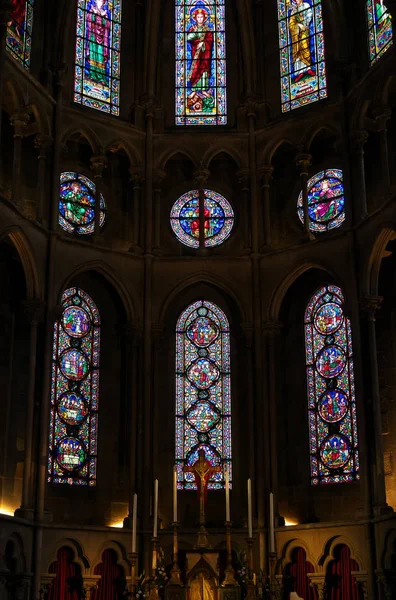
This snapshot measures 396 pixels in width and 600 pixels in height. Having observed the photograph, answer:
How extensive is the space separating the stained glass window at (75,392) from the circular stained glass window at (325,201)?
534 centimetres

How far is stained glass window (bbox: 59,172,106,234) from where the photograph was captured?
21812mm

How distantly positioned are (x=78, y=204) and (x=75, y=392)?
14.2 feet

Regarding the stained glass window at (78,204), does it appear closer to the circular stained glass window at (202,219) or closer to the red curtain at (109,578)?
the circular stained glass window at (202,219)

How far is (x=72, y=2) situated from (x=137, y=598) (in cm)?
1381

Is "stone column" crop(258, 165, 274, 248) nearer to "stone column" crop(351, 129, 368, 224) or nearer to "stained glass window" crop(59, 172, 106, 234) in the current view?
"stone column" crop(351, 129, 368, 224)

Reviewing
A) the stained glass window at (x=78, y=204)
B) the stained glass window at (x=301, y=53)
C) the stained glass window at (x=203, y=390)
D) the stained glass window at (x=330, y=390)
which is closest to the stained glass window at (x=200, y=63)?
the stained glass window at (x=301, y=53)

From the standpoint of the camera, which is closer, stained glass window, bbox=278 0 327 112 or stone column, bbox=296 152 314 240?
stone column, bbox=296 152 314 240

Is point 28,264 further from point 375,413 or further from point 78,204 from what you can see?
point 375,413

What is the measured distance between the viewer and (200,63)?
23.7 metres

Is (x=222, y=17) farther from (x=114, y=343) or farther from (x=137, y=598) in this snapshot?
(x=137, y=598)

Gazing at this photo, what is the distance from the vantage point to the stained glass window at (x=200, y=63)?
76.5 feet

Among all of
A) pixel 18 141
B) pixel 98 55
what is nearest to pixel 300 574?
pixel 18 141

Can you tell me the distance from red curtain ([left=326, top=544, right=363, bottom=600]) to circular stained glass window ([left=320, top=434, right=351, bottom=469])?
1.91 m

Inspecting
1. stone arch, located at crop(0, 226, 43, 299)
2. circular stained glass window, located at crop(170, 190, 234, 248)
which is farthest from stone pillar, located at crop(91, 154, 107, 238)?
stone arch, located at crop(0, 226, 43, 299)
